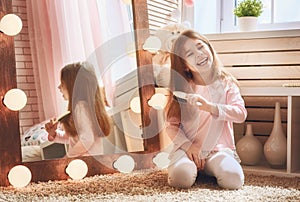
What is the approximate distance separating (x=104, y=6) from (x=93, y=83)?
0.28 metres

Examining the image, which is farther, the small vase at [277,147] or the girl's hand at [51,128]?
the small vase at [277,147]

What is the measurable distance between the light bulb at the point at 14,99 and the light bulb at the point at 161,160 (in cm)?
54

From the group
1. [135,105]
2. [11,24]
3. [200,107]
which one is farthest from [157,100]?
[11,24]

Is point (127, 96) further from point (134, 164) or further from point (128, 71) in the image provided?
point (134, 164)

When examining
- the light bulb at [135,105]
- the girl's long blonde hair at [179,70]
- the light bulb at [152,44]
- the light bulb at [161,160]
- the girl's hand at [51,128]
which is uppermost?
the light bulb at [152,44]

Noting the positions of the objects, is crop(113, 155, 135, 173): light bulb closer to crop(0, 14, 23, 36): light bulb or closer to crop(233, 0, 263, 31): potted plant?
crop(0, 14, 23, 36): light bulb

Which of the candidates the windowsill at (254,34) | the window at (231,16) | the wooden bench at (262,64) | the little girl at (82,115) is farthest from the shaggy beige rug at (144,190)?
the window at (231,16)

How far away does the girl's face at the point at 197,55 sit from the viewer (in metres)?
1.55

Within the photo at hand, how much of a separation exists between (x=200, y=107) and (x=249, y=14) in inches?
24.5

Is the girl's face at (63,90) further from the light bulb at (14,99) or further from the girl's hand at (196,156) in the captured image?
the girl's hand at (196,156)

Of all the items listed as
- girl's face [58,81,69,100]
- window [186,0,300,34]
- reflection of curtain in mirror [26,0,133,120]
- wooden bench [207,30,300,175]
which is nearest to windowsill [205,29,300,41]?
wooden bench [207,30,300,175]

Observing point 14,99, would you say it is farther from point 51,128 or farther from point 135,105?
point 135,105

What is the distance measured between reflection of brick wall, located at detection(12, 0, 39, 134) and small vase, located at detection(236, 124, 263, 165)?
0.81 m

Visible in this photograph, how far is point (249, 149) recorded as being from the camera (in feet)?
5.69
